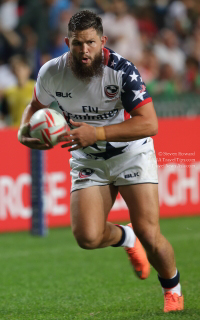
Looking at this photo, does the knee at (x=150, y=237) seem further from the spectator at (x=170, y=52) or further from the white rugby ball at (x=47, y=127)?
the spectator at (x=170, y=52)

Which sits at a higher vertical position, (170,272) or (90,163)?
(90,163)

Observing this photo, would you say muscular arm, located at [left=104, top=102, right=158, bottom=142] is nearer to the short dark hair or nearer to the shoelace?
the short dark hair

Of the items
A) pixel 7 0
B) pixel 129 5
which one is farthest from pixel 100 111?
pixel 129 5

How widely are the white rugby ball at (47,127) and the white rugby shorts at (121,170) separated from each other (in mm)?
665

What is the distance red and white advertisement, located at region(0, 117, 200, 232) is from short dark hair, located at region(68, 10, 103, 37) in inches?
171

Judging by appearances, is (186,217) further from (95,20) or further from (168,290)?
(95,20)

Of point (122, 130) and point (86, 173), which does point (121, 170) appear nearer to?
point (86, 173)

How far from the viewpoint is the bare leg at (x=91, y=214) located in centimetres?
463

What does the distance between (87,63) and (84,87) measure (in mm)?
288

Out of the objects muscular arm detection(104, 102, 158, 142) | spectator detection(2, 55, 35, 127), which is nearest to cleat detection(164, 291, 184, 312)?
muscular arm detection(104, 102, 158, 142)

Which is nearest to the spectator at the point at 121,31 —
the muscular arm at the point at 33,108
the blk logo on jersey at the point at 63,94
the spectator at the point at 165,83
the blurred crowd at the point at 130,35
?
the blurred crowd at the point at 130,35

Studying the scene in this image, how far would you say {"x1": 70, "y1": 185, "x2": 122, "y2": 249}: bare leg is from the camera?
4629mm

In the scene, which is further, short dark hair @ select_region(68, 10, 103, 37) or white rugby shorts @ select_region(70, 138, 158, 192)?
white rugby shorts @ select_region(70, 138, 158, 192)

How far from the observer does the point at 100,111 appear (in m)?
4.62
